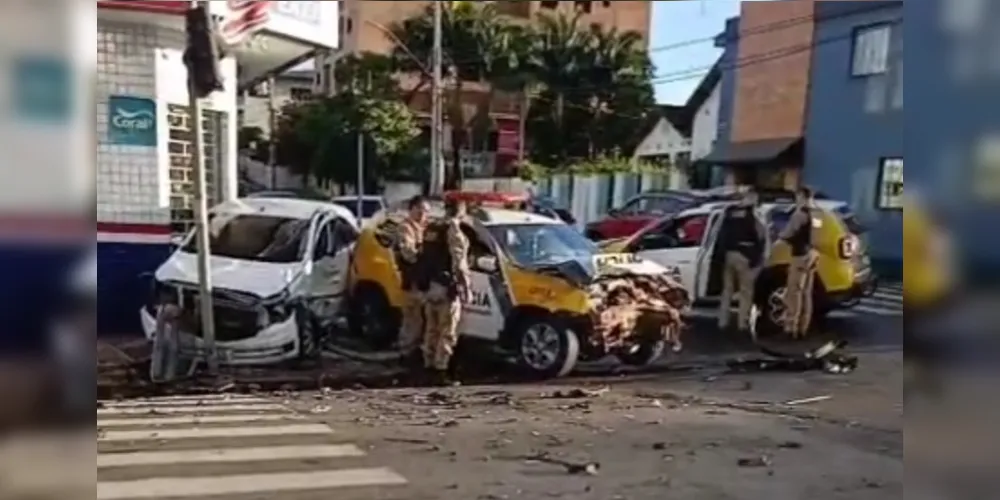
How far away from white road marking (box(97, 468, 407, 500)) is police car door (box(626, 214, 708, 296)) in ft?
2.28

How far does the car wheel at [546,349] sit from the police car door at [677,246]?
23 centimetres

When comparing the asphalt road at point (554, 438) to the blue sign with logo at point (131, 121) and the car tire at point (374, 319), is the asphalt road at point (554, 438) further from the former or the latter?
the blue sign with logo at point (131, 121)

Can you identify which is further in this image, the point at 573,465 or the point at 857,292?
the point at 857,292

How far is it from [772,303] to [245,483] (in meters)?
1.18

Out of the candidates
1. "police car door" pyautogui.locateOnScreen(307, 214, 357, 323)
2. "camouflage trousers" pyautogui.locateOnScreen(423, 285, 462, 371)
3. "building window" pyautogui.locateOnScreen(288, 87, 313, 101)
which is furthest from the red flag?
"camouflage trousers" pyautogui.locateOnScreen(423, 285, 462, 371)

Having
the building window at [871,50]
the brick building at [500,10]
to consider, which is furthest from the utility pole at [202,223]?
the building window at [871,50]

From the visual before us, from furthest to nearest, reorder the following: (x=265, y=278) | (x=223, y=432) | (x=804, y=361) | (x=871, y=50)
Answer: (x=804, y=361)
(x=871, y=50)
(x=265, y=278)
(x=223, y=432)

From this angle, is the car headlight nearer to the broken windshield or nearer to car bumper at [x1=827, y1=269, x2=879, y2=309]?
the broken windshield

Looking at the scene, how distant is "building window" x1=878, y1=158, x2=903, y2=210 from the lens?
2467mm

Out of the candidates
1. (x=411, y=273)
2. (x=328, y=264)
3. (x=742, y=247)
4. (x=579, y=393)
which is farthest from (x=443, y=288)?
(x=742, y=247)

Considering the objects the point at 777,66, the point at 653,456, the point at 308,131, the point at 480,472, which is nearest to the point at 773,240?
the point at 777,66

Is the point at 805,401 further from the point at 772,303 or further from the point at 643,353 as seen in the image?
the point at 643,353

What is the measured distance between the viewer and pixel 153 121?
2295 mm

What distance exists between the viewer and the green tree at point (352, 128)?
2.44 m
